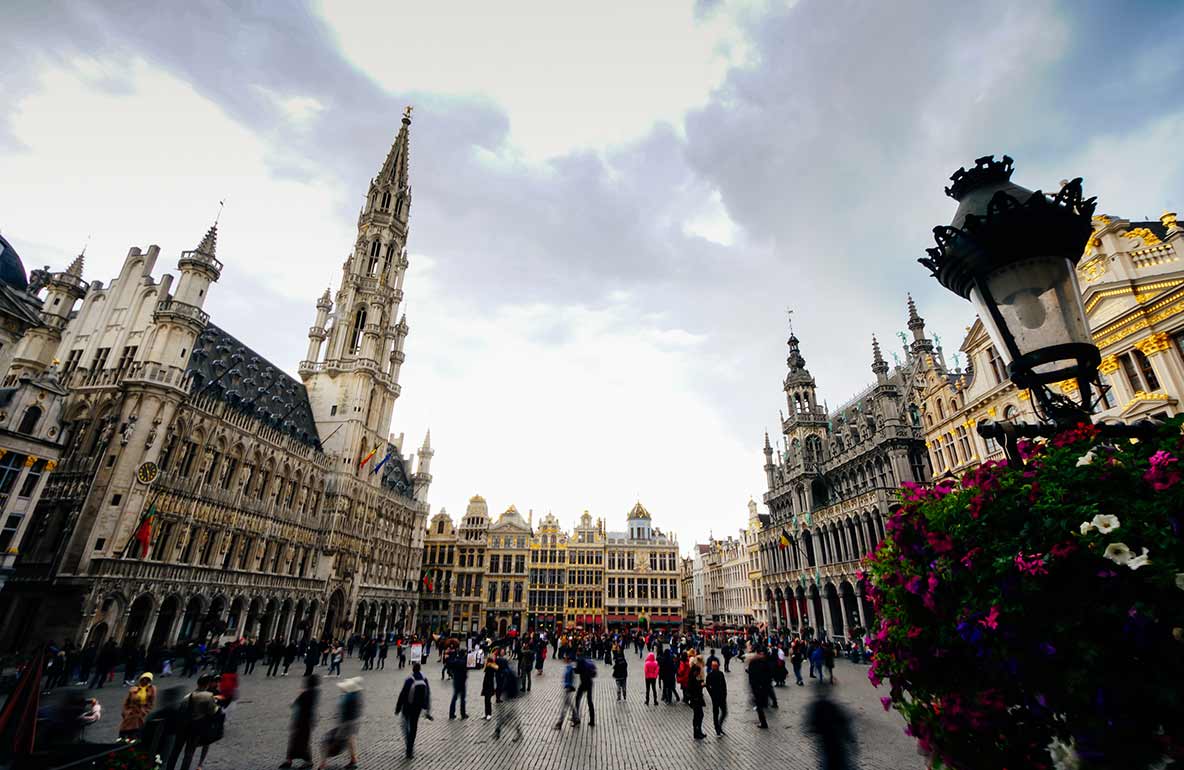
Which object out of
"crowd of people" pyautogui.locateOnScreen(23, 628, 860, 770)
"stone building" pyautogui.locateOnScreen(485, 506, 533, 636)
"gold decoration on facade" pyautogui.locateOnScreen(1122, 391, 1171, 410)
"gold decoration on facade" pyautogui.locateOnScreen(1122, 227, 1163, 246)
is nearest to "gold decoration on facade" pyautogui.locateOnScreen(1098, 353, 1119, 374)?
"gold decoration on facade" pyautogui.locateOnScreen(1122, 391, 1171, 410)

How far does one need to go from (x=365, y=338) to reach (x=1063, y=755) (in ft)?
204

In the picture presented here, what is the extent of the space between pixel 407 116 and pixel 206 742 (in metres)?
86.1

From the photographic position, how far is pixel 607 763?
10070mm

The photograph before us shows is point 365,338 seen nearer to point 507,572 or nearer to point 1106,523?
point 507,572

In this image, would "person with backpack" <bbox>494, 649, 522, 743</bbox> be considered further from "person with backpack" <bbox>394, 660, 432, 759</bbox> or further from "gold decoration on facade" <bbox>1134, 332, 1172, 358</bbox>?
"gold decoration on facade" <bbox>1134, 332, 1172, 358</bbox>

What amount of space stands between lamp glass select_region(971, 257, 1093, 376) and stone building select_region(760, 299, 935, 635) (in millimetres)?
35379

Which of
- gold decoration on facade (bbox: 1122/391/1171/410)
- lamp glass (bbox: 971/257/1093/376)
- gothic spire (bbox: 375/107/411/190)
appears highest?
gothic spire (bbox: 375/107/411/190)

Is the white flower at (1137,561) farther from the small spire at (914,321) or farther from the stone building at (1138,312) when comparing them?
the small spire at (914,321)

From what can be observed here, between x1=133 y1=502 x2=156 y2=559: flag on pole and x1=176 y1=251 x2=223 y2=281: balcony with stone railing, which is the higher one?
x1=176 y1=251 x2=223 y2=281: balcony with stone railing

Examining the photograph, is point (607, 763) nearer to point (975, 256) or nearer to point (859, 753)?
point (859, 753)

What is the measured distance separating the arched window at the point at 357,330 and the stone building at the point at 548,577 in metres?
36.5

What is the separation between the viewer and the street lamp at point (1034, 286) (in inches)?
158

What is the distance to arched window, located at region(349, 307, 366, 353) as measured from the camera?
59.7 metres

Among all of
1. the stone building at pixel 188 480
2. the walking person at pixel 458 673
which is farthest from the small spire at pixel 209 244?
the walking person at pixel 458 673
